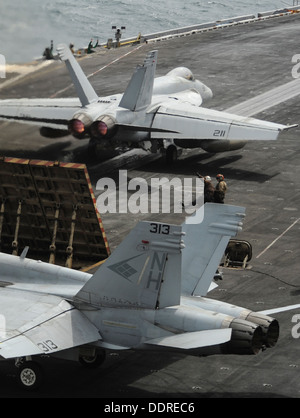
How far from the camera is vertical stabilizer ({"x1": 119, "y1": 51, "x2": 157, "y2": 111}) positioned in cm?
4494

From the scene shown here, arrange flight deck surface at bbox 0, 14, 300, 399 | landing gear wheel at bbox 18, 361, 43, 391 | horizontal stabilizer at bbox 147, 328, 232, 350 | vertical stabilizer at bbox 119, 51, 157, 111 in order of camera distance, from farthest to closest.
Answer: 1. vertical stabilizer at bbox 119, 51, 157, 111
2. flight deck surface at bbox 0, 14, 300, 399
3. landing gear wheel at bbox 18, 361, 43, 391
4. horizontal stabilizer at bbox 147, 328, 232, 350

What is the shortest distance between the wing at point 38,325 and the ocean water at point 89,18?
19.7 meters

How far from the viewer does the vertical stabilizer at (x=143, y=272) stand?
22.7 metres

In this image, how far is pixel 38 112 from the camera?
4684 cm

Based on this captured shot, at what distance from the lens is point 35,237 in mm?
32594

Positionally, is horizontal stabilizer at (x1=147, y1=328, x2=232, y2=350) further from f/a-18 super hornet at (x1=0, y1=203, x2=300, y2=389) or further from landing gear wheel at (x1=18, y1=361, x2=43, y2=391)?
landing gear wheel at (x1=18, y1=361, x2=43, y2=391)

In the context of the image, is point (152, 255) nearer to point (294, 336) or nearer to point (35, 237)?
point (294, 336)

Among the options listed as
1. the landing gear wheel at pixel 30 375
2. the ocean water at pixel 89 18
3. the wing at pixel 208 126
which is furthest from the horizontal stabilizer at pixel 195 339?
the wing at pixel 208 126

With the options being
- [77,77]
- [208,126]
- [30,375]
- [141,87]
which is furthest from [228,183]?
[30,375]

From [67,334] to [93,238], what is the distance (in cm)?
812

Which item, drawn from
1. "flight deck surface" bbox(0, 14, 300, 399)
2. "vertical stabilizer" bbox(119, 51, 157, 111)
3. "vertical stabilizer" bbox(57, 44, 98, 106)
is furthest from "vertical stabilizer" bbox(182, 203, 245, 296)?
"vertical stabilizer" bbox(57, 44, 98, 106)

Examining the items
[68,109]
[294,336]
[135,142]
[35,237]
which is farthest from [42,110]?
[294,336]

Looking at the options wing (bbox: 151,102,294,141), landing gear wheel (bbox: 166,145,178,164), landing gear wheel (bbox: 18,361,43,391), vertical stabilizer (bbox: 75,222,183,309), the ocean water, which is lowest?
landing gear wheel (bbox: 18,361,43,391)

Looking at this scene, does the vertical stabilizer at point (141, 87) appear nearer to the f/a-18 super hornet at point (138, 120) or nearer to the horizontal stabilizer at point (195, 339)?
the f/a-18 super hornet at point (138, 120)
